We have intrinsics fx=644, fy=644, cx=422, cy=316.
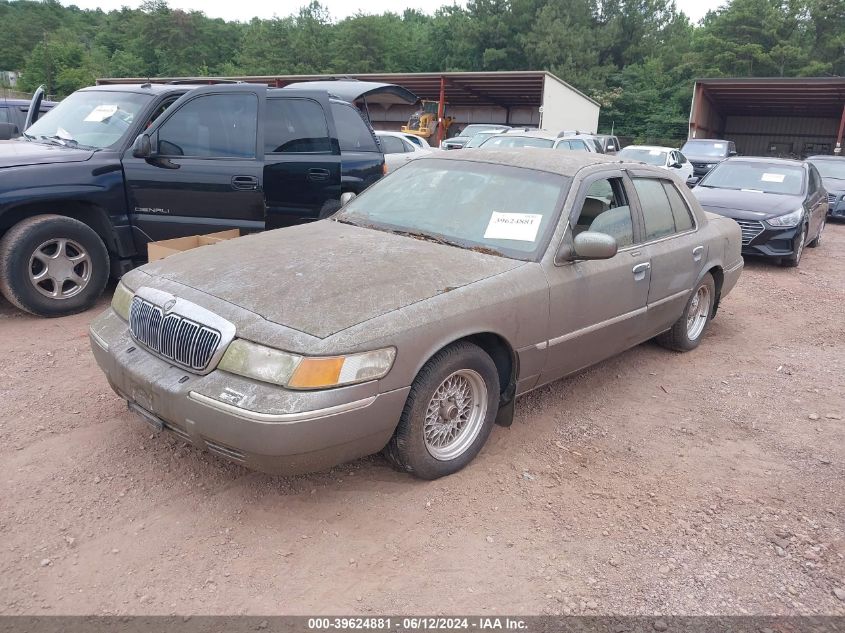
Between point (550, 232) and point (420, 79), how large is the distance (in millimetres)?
29186

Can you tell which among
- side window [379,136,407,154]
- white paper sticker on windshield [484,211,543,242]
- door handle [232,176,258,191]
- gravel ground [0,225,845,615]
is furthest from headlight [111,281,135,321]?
side window [379,136,407,154]

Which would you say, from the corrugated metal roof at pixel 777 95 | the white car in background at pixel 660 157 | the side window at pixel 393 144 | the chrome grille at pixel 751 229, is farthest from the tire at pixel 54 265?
the corrugated metal roof at pixel 777 95

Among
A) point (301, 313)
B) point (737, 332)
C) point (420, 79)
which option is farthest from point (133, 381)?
point (420, 79)

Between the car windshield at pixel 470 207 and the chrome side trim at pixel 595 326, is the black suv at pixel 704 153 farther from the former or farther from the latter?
the car windshield at pixel 470 207

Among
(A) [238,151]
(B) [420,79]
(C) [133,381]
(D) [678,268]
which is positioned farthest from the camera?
(B) [420,79]

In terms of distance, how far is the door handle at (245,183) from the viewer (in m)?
5.96

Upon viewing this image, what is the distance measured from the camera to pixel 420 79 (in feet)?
101

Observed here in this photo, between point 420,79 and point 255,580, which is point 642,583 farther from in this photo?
point 420,79

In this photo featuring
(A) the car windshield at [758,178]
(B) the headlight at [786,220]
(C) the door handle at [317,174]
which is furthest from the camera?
(A) the car windshield at [758,178]

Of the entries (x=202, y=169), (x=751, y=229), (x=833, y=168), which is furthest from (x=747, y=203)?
(x=833, y=168)

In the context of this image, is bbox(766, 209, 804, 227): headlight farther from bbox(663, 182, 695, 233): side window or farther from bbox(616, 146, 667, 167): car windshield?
bbox(616, 146, 667, 167): car windshield

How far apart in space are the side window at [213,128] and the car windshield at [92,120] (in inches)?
15.0

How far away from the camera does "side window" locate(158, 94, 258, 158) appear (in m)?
5.83

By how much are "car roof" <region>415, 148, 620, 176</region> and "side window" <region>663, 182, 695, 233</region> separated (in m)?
0.47
